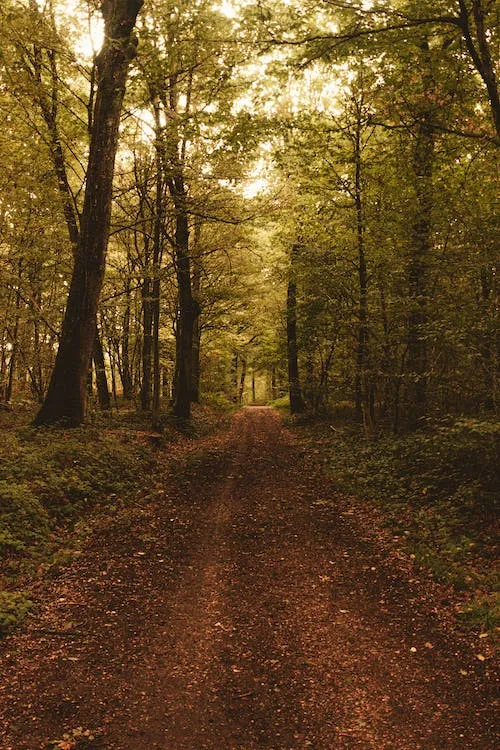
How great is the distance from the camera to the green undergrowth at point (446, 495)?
599 centimetres

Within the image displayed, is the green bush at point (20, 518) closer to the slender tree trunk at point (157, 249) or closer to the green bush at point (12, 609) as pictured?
the green bush at point (12, 609)

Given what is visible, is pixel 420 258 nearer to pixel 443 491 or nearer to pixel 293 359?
pixel 443 491

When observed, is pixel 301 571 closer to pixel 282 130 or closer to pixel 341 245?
pixel 282 130

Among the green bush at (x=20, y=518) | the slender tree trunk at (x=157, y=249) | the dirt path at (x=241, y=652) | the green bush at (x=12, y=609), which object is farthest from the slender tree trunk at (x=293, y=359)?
the green bush at (x=12, y=609)

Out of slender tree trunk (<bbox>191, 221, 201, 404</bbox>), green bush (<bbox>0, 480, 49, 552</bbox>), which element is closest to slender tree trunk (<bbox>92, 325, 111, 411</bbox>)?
slender tree trunk (<bbox>191, 221, 201, 404</bbox>)

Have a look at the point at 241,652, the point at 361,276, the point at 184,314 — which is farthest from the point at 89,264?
the point at 241,652

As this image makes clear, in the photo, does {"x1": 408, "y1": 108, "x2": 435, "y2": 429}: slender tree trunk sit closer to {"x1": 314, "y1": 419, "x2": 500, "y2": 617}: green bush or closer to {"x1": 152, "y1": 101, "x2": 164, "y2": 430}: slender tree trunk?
{"x1": 314, "y1": 419, "x2": 500, "y2": 617}: green bush

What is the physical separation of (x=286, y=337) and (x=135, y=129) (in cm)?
1297

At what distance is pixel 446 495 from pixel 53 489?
647 cm

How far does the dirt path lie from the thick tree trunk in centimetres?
427

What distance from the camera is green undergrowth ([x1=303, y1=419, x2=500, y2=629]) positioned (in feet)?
19.7

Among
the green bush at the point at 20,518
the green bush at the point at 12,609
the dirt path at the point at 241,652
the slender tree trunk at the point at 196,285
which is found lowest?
the dirt path at the point at 241,652

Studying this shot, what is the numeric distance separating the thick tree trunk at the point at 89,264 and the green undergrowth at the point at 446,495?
637cm

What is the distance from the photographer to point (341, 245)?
1393 centimetres
